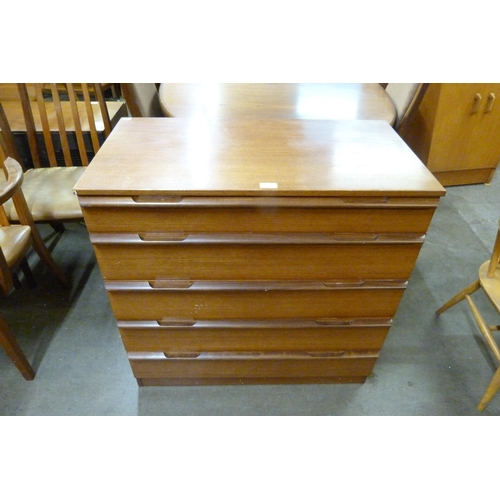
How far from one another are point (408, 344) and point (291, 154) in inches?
41.8

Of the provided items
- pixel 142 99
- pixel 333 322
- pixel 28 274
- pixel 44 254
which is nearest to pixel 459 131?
pixel 333 322

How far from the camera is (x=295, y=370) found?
134 cm

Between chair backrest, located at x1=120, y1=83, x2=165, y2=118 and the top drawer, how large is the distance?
73cm

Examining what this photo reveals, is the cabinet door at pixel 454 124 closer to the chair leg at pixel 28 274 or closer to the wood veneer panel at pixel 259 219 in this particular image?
the wood veneer panel at pixel 259 219

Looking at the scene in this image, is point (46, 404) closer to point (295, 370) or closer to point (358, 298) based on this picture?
point (295, 370)

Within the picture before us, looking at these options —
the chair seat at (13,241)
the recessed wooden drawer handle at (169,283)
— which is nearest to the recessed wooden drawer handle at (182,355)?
the recessed wooden drawer handle at (169,283)

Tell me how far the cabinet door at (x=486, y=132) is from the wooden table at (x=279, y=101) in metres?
0.91

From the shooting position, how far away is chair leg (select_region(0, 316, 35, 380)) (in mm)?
1266

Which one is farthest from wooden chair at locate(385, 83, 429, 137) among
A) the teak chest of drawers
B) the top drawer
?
the top drawer

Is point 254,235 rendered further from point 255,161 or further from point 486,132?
point 486,132

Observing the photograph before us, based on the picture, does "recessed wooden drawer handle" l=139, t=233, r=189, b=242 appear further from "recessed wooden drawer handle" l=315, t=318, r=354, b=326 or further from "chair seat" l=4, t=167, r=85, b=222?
"chair seat" l=4, t=167, r=85, b=222

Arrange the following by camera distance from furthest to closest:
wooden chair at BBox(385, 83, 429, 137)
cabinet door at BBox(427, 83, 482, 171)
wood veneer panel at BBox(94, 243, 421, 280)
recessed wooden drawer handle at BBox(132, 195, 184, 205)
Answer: cabinet door at BBox(427, 83, 482, 171)
wooden chair at BBox(385, 83, 429, 137)
wood veneer panel at BBox(94, 243, 421, 280)
recessed wooden drawer handle at BBox(132, 195, 184, 205)

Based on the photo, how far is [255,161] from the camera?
98 centimetres

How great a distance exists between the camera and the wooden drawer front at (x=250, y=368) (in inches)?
49.9
